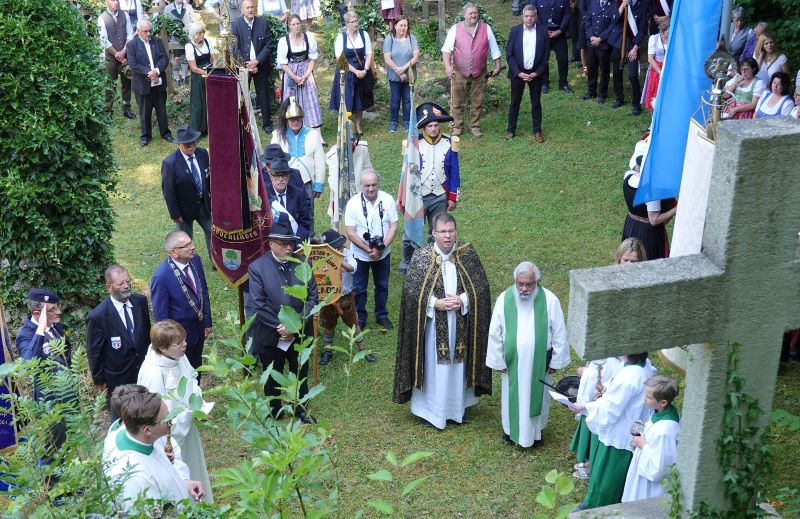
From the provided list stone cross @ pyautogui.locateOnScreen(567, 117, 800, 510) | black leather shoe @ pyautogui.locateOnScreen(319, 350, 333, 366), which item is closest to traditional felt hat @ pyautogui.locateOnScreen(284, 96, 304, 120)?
black leather shoe @ pyautogui.locateOnScreen(319, 350, 333, 366)

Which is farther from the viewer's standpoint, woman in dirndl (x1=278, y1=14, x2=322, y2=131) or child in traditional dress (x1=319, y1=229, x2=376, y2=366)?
woman in dirndl (x1=278, y1=14, x2=322, y2=131)

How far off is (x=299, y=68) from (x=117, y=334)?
7.58 metres

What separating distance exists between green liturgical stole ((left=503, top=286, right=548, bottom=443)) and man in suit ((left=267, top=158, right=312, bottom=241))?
2.65 m

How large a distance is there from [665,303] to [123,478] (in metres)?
2.10

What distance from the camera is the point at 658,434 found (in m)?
6.00

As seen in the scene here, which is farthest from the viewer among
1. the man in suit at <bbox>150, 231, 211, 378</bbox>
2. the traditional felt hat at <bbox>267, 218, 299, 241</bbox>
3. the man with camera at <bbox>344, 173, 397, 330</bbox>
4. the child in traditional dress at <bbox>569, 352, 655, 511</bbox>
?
the man with camera at <bbox>344, 173, 397, 330</bbox>

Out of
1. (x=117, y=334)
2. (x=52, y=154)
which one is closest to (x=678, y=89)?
(x=117, y=334)

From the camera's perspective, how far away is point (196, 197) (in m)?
10.7

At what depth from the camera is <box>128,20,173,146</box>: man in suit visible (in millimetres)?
15164

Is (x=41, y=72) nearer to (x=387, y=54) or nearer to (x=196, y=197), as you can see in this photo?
(x=196, y=197)

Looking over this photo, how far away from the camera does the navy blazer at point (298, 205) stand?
973 cm

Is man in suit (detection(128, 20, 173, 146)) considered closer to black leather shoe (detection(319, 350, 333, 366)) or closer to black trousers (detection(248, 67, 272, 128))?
black trousers (detection(248, 67, 272, 128))

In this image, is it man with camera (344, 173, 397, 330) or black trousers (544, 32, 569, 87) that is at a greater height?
black trousers (544, 32, 569, 87)

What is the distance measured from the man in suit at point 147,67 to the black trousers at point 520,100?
226 inches
